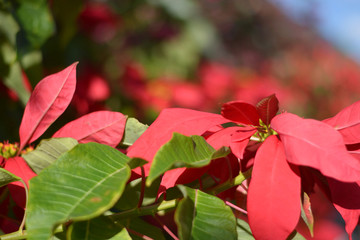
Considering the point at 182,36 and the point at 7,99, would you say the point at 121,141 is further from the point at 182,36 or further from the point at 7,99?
the point at 182,36

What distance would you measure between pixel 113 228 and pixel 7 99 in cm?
70

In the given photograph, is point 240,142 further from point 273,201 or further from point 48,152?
point 48,152

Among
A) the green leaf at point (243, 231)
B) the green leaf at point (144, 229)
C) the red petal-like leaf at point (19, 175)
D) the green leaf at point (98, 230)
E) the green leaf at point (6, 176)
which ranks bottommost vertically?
the green leaf at point (144, 229)

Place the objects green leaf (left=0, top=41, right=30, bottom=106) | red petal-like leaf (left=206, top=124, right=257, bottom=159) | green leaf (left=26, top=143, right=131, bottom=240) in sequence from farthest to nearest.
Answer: green leaf (left=0, top=41, right=30, bottom=106), red petal-like leaf (left=206, top=124, right=257, bottom=159), green leaf (left=26, top=143, right=131, bottom=240)

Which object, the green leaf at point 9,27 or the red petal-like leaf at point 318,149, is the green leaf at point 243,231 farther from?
the green leaf at point 9,27

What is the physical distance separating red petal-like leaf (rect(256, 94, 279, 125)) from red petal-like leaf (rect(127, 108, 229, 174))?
4 centimetres

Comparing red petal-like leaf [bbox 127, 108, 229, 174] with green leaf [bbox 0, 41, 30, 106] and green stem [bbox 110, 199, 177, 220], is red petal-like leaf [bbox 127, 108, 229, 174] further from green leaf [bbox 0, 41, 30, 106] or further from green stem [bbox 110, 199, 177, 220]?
green leaf [bbox 0, 41, 30, 106]

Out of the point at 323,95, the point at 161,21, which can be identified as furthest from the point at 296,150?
the point at 323,95

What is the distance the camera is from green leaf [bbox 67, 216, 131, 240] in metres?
0.34

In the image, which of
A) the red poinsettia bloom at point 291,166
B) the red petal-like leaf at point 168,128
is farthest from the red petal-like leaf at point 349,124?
the red petal-like leaf at point 168,128

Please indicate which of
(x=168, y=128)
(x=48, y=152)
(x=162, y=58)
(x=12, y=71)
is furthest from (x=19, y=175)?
Answer: (x=162, y=58)

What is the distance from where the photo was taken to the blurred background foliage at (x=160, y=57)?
81 cm

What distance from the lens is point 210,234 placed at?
344 mm

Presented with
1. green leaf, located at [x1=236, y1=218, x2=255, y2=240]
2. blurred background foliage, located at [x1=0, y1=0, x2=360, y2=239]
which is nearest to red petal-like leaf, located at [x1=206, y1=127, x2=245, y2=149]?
green leaf, located at [x1=236, y1=218, x2=255, y2=240]
